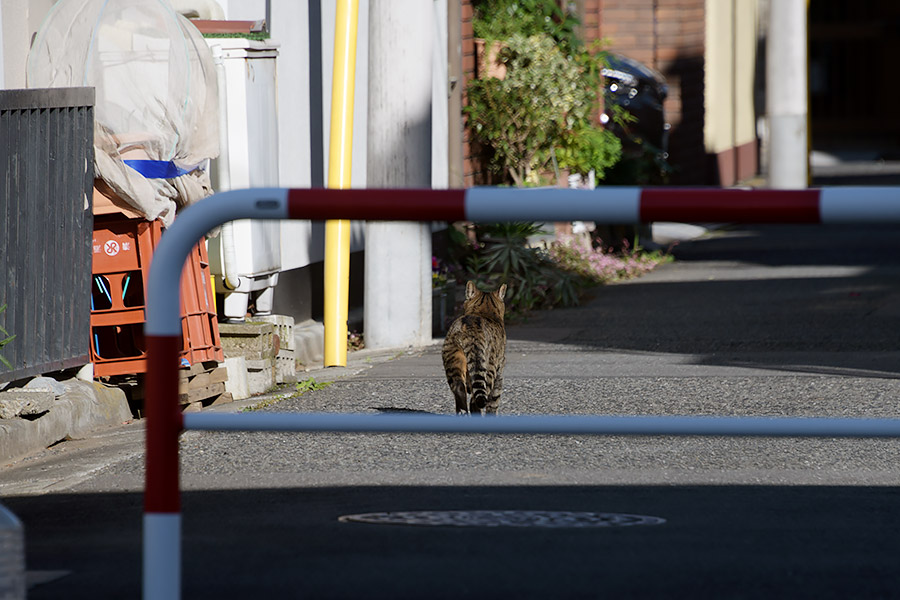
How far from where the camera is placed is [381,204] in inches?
118

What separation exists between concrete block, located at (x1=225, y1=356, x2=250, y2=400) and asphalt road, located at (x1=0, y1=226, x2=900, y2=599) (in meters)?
0.50

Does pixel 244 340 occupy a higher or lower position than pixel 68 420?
higher

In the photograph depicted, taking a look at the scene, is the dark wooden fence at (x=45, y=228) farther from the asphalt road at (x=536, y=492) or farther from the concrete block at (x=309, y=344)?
the concrete block at (x=309, y=344)

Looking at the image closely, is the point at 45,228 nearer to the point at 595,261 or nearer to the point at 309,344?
the point at 309,344

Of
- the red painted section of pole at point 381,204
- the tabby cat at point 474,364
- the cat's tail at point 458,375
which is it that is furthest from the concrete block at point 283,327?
the red painted section of pole at point 381,204

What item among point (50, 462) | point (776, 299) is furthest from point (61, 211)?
point (776, 299)

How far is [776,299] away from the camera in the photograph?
41.3 ft

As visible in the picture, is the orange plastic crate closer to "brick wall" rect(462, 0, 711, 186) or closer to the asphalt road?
the asphalt road

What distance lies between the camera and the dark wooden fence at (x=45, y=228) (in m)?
6.26

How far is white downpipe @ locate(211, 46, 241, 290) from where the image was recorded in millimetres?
8375

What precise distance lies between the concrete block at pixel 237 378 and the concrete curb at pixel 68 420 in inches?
31.8

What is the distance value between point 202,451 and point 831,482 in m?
2.54

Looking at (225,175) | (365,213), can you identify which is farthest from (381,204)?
(225,175)

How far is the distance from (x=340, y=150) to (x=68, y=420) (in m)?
3.54
